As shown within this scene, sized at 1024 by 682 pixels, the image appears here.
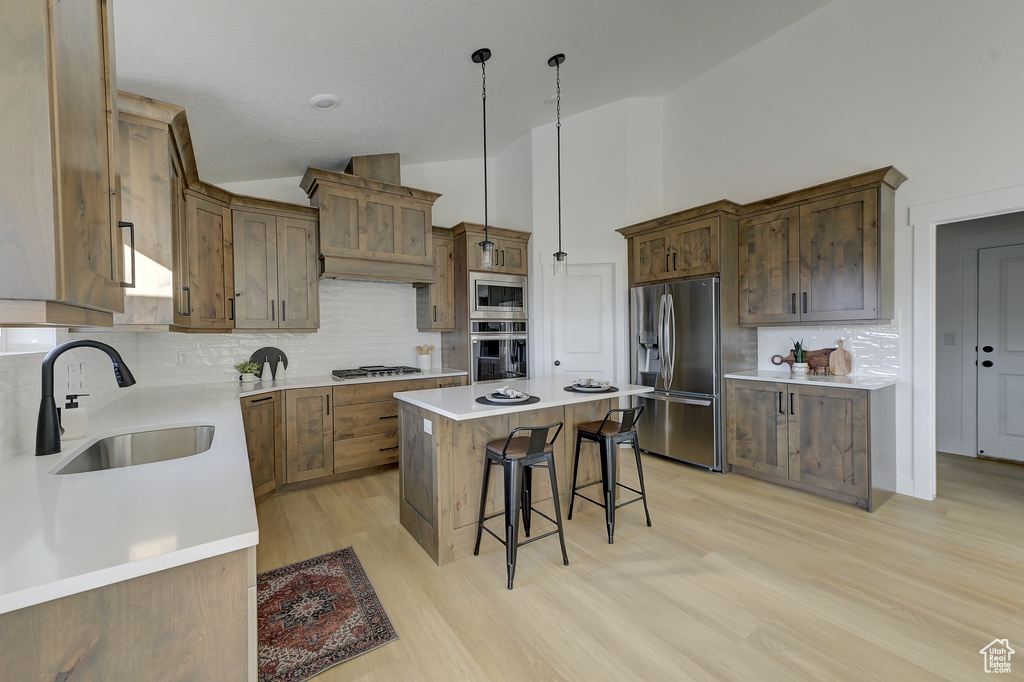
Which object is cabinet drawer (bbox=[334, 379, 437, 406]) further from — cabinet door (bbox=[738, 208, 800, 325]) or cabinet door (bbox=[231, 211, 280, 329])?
cabinet door (bbox=[738, 208, 800, 325])

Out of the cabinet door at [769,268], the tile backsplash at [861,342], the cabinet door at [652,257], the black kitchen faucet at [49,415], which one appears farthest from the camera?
the cabinet door at [652,257]

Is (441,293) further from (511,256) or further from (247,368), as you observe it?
(247,368)

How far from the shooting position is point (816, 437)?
3398 mm

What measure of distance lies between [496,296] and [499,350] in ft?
1.96

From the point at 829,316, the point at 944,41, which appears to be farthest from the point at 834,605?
the point at 944,41

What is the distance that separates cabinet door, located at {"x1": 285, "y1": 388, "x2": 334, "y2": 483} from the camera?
3.59 meters

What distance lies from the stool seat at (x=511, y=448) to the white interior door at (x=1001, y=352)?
4.67m

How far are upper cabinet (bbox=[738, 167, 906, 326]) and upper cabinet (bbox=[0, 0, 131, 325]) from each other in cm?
431

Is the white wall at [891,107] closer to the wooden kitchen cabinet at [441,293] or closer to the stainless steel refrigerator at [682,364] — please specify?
the stainless steel refrigerator at [682,364]

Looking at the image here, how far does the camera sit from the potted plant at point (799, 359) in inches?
148

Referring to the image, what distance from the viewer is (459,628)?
1959mm

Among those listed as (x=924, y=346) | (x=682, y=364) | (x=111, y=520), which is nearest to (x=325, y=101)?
(x=111, y=520)

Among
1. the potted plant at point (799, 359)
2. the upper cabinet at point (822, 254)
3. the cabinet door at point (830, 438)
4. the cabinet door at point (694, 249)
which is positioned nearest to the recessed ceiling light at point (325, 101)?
the cabinet door at point (694, 249)

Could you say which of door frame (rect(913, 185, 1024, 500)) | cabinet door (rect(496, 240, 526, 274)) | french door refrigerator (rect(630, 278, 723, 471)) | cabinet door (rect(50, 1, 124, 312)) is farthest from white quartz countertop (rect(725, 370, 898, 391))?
cabinet door (rect(50, 1, 124, 312))
